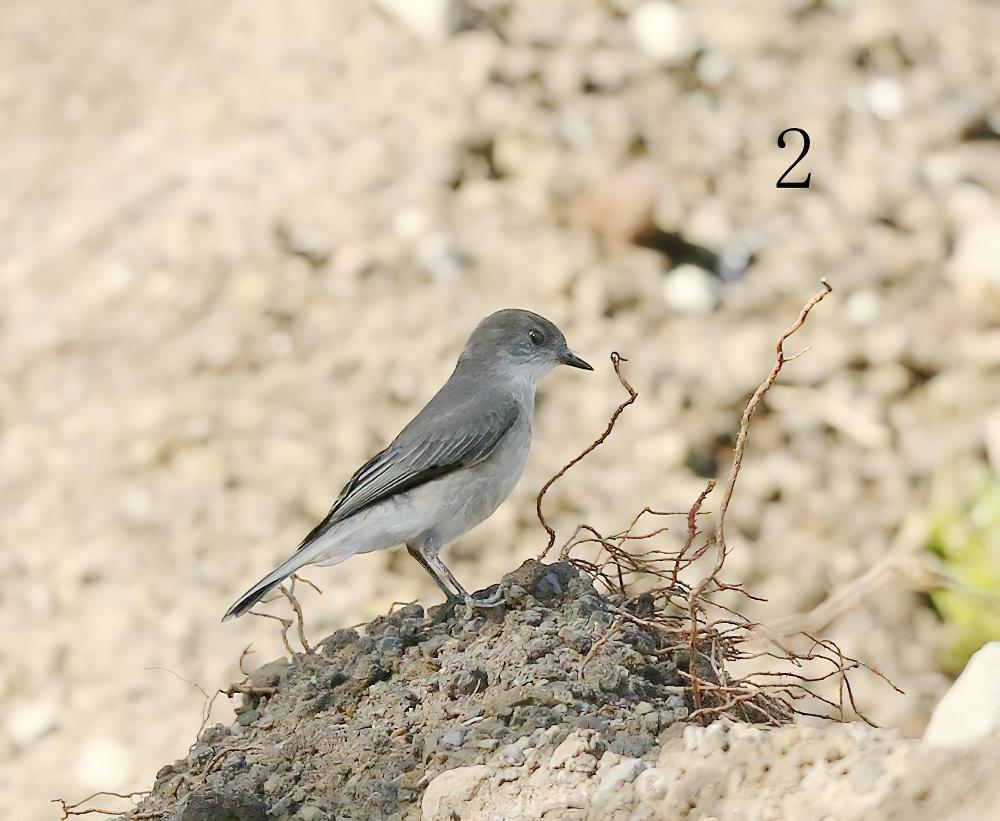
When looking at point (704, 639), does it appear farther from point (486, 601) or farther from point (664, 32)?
point (664, 32)

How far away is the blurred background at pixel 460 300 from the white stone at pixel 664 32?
0.07ft

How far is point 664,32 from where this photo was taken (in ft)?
28.6

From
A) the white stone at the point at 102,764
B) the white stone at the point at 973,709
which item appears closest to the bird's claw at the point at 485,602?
the white stone at the point at 973,709

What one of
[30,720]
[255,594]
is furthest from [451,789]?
[30,720]

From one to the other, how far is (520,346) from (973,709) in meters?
2.69

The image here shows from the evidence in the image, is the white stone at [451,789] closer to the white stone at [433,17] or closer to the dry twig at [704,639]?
the dry twig at [704,639]

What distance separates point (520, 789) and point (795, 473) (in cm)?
412

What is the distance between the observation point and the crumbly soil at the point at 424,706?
10.8ft

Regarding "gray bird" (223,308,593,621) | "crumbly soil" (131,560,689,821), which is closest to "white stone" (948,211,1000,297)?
"gray bird" (223,308,593,621)

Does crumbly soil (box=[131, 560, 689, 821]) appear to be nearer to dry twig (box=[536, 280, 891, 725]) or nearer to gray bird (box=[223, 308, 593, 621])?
dry twig (box=[536, 280, 891, 725])

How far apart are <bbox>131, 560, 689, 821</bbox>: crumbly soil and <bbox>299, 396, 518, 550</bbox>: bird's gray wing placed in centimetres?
58

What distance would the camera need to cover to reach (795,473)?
6980 mm

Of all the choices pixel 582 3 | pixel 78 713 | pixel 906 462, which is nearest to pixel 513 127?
pixel 582 3

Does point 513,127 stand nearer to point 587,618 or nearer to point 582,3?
point 582,3
